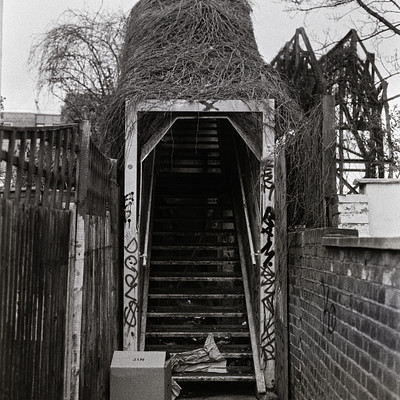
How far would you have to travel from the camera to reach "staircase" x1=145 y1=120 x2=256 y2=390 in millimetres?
8938

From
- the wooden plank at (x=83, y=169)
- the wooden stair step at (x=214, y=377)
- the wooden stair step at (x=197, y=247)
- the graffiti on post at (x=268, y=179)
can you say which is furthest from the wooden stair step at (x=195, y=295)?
the wooden plank at (x=83, y=169)

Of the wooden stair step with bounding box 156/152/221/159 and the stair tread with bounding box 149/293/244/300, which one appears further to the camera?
the wooden stair step with bounding box 156/152/221/159

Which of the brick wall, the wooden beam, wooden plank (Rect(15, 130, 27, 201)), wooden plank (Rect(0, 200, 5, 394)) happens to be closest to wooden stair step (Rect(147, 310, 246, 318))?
the brick wall

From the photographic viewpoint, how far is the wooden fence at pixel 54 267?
3127mm

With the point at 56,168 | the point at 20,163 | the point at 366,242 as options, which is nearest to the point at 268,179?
the point at 366,242

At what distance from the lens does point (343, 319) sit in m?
4.94

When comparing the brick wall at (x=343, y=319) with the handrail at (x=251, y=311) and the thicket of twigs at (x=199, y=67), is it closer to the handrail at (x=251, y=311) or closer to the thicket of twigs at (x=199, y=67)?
the handrail at (x=251, y=311)

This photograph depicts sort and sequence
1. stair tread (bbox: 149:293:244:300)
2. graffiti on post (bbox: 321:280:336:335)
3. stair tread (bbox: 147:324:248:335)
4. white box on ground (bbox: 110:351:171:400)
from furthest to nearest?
stair tread (bbox: 149:293:244:300), stair tread (bbox: 147:324:248:335), white box on ground (bbox: 110:351:171:400), graffiti on post (bbox: 321:280:336:335)

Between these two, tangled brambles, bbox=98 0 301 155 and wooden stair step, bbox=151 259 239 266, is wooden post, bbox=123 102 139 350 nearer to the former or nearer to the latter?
tangled brambles, bbox=98 0 301 155

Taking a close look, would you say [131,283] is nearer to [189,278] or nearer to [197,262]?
[189,278]

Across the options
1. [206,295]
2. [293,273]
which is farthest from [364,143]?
[206,295]

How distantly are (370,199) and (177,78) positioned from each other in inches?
125

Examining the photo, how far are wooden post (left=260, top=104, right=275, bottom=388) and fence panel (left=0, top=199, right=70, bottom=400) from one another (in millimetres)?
4287

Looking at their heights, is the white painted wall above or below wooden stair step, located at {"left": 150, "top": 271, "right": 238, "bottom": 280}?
above
